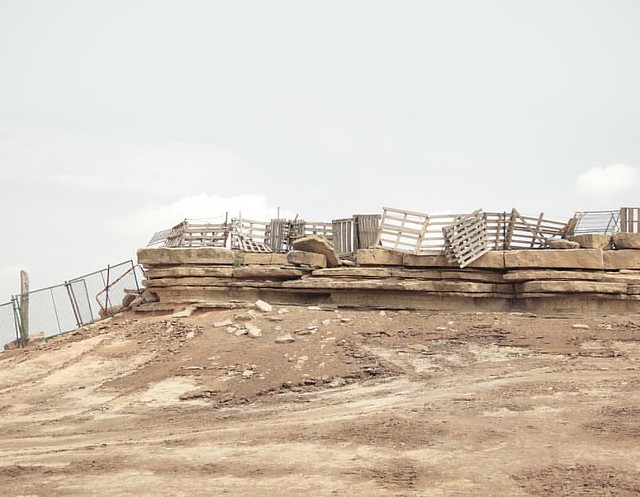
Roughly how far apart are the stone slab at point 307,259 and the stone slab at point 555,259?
5.40 m

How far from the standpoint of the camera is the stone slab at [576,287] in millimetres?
18750

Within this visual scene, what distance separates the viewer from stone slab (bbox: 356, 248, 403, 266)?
20.5 m

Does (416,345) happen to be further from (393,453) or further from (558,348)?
(393,453)

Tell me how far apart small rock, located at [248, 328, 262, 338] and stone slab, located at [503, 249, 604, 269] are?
7247 millimetres

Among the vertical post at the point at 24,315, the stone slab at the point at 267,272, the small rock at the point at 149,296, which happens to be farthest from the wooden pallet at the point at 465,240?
the vertical post at the point at 24,315

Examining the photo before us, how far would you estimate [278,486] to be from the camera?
24.0ft

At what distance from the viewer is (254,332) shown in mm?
17984

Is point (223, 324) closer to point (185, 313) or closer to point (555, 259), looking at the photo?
point (185, 313)

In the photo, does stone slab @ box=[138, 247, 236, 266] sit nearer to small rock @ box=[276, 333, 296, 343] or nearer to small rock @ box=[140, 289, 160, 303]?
small rock @ box=[140, 289, 160, 303]

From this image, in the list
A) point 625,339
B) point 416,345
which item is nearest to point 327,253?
point 416,345

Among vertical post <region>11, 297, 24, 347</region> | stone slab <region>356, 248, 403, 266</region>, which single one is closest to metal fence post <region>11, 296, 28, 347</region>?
vertical post <region>11, 297, 24, 347</region>

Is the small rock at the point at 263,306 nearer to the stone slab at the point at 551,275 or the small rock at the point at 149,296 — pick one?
the small rock at the point at 149,296

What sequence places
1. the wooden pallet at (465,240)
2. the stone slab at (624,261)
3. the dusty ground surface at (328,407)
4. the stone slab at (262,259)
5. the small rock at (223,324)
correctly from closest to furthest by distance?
the dusty ground surface at (328,407) < the small rock at (223,324) < the stone slab at (624,261) < the wooden pallet at (465,240) < the stone slab at (262,259)

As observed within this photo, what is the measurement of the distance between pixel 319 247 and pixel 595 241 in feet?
26.1
